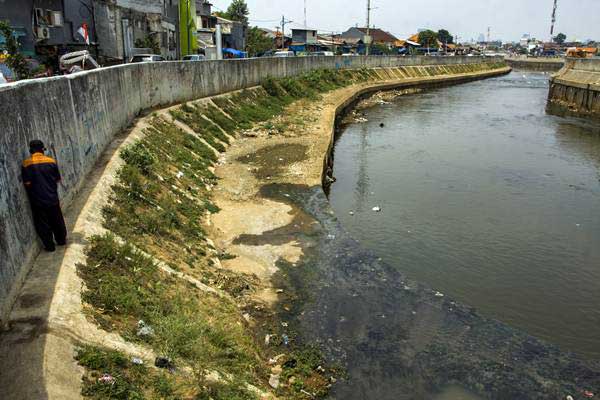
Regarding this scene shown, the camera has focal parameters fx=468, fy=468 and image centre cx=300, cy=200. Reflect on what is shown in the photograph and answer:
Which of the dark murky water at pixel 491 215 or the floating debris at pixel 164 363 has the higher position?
the floating debris at pixel 164 363

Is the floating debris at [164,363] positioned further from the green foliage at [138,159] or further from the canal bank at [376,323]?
the green foliage at [138,159]

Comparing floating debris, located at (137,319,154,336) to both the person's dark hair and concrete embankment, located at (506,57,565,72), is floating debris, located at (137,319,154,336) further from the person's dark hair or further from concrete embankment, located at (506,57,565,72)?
concrete embankment, located at (506,57,565,72)

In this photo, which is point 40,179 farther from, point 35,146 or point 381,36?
point 381,36

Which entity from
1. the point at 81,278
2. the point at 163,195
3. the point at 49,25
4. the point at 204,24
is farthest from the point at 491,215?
the point at 204,24

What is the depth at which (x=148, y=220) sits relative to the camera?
8977 mm

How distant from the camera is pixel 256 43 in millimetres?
66000

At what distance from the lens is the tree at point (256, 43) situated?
62.4 meters

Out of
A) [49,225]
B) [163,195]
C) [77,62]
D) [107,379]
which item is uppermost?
[77,62]

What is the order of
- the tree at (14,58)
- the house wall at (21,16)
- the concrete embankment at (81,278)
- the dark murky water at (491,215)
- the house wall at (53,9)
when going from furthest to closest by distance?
the house wall at (53,9) < the house wall at (21,16) < the tree at (14,58) < the dark murky water at (491,215) < the concrete embankment at (81,278)

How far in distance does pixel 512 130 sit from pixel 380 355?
26.5m

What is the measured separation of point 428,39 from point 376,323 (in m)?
104

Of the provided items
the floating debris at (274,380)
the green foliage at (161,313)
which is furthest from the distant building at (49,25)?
the floating debris at (274,380)

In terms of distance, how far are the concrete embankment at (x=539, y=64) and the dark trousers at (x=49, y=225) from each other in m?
115

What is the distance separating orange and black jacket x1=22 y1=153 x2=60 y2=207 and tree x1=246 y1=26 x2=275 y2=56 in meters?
57.0
